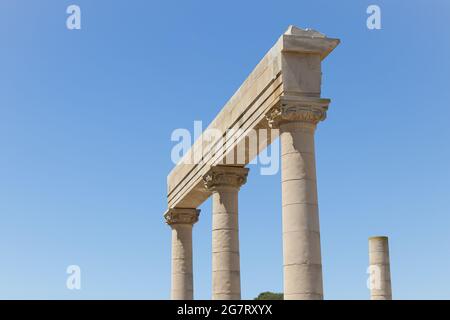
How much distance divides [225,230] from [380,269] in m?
23.6

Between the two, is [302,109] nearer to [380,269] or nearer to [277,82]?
[277,82]

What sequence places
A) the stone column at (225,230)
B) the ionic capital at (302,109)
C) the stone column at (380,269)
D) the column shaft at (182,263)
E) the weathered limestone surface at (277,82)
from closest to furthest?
the ionic capital at (302,109), the weathered limestone surface at (277,82), the stone column at (225,230), the column shaft at (182,263), the stone column at (380,269)

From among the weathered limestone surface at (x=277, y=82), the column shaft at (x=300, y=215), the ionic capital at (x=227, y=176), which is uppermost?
the weathered limestone surface at (x=277, y=82)

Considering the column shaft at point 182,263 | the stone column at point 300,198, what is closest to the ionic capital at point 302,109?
the stone column at point 300,198

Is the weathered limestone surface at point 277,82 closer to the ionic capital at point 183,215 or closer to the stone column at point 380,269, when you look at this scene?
the ionic capital at point 183,215

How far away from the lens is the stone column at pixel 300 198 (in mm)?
42656

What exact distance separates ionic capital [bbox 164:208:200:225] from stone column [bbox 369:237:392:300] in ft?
60.2

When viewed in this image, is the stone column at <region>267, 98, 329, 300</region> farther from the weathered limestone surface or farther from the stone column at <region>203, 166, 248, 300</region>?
the stone column at <region>203, 166, 248, 300</region>

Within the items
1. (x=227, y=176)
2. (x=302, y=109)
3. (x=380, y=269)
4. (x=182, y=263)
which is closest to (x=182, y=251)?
(x=182, y=263)

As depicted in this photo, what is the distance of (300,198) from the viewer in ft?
142
